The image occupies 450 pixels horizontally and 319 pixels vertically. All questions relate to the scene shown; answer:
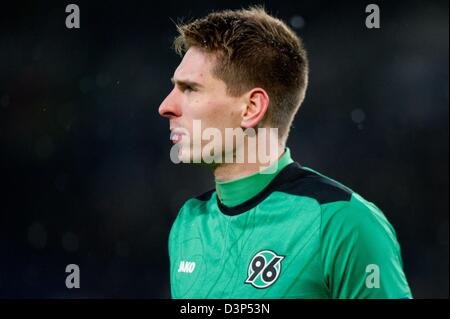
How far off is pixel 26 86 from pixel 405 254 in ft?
13.0

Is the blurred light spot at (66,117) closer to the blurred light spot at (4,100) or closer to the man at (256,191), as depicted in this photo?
the blurred light spot at (4,100)

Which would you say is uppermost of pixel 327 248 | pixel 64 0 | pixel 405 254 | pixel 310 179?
pixel 64 0

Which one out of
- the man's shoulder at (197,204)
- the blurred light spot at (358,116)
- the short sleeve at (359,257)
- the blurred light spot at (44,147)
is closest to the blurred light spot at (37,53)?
the blurred light spot at (44,147)

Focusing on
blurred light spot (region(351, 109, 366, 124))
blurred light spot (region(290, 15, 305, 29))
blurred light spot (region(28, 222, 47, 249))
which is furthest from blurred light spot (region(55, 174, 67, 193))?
blurred light spot (region(351, 109, 366, 124))

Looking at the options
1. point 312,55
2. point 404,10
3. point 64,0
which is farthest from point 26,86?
point 404,10

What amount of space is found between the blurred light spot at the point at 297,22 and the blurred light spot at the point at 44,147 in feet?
8.48

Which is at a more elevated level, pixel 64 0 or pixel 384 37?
pixel 64 0

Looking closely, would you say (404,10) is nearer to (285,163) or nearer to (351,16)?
(351,16)

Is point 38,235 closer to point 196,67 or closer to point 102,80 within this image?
point 102,80

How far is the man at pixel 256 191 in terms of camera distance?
1935mm

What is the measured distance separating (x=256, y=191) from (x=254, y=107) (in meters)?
0.31

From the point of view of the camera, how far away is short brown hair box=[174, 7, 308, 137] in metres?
2.25

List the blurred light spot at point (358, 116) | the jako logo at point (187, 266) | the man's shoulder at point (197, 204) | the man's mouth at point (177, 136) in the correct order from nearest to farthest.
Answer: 1. the man's mouth at point (177, 136)
2. the jako logo at point (187, 266)
3. the man's shoulder at point (197, 204)
4. the blurred light spot at point (358, 116)

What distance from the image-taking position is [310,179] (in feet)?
7.15
